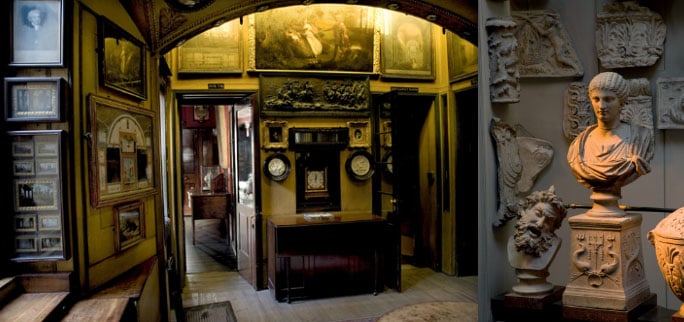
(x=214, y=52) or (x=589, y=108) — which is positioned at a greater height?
(x=214, y=52)

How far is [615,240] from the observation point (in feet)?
8.16

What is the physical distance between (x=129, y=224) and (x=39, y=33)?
1.30 meters

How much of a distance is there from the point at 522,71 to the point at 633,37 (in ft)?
2.37

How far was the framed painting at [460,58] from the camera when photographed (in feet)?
18.4

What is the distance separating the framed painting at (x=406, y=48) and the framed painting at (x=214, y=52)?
1767 mm

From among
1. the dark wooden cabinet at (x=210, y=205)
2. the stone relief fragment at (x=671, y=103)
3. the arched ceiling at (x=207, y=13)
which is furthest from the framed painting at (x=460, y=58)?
the dark wooden cabinet at (x=210, y=205)

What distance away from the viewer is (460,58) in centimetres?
589

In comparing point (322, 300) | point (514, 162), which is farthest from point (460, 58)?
point (322, 300)

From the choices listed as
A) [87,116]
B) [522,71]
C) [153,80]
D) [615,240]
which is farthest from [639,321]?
[153,80]

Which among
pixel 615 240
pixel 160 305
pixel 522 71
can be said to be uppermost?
pixel 522 71

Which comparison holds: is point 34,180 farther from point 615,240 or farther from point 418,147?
point 418,147

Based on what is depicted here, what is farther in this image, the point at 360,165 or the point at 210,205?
the point at 210,205

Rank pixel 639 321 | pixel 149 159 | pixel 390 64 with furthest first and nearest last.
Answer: pixel 390 64 < pixel 149 159 < pixel 639 321

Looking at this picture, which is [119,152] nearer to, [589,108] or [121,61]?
[121,61]
